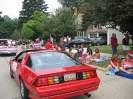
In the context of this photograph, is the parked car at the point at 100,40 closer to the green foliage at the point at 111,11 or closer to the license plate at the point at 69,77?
the green foliage at the point at 111,11

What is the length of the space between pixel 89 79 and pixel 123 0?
7184 mm

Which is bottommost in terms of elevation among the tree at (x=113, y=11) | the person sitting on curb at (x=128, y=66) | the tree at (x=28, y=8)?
the person sitting on curb at (x=128, y=66)

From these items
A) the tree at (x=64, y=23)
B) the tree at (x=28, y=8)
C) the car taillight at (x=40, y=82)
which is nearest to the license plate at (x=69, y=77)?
the car taillight at (x=40, y=82)

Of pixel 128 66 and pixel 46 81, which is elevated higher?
pixel 46 81

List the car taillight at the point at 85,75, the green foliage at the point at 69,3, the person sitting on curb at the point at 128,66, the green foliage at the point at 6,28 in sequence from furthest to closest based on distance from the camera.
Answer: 1. the green foliage at the point at 6,28
2. the green foliage at the point at 69,3
3. the person sitting on curb at the point at 128,66
4. the car taillight at the point at 85,75

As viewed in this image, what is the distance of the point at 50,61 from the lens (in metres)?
4.77

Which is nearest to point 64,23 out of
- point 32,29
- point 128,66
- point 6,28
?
point 32,29

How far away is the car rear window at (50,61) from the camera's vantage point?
14.7 ft

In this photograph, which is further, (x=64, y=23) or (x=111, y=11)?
(x=64, y=23)

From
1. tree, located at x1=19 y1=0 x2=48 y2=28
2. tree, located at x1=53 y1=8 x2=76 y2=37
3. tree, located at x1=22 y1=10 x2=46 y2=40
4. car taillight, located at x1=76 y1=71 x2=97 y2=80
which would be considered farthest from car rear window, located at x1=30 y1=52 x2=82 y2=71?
tree, located at x1=19 y1=0 x2=48 y2=28

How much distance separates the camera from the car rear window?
4471 millimetres

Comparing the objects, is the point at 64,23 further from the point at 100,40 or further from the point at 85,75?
the point at 85,75

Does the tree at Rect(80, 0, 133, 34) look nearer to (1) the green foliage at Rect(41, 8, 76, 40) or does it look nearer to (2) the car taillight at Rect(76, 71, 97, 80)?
(2) the car taillight at Rect(76, 71, 97, 80)

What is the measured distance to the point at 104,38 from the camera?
31406 mm
